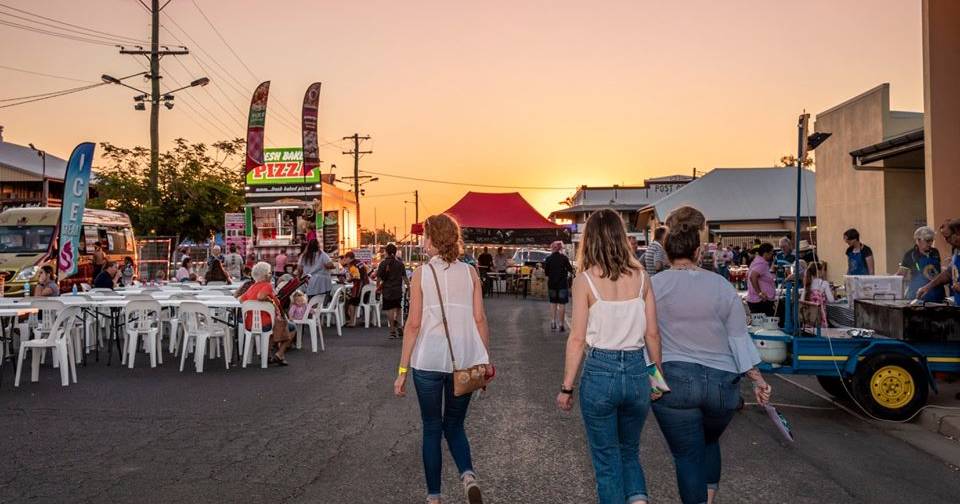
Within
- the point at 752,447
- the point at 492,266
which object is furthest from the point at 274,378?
the point at 492,266

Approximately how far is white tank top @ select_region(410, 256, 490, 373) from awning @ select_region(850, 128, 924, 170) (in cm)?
1353

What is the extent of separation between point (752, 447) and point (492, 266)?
887 inches

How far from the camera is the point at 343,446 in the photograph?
6.27 m

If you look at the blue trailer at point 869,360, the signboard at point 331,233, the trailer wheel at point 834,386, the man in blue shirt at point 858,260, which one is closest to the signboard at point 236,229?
the signboard at point 331,233

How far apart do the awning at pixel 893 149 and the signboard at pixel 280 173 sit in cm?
1749

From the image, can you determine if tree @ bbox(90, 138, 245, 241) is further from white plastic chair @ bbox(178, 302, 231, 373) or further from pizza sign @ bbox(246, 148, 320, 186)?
white plastic chair @ bbox(178, 302, 231, 373)

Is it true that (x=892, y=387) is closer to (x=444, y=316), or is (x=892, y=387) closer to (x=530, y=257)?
(x=444, y=316)

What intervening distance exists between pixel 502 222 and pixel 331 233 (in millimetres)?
6299

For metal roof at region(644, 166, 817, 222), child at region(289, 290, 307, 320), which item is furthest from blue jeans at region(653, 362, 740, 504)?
metal roof at region(644, 166, 817, 222)

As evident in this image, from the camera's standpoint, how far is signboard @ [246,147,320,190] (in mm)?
27672

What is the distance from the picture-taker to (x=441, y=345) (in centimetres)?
443

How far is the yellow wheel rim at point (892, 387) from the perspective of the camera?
24.1 feet

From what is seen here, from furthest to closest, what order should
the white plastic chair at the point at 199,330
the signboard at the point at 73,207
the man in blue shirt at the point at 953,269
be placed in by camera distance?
the signboard at the point at 73,207 → the white plastic chair at the point at 199,330 → the man in blue shirt at the point at 953,269

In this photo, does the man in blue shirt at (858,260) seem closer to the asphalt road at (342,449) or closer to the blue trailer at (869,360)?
the asphalt road at (342,449)
